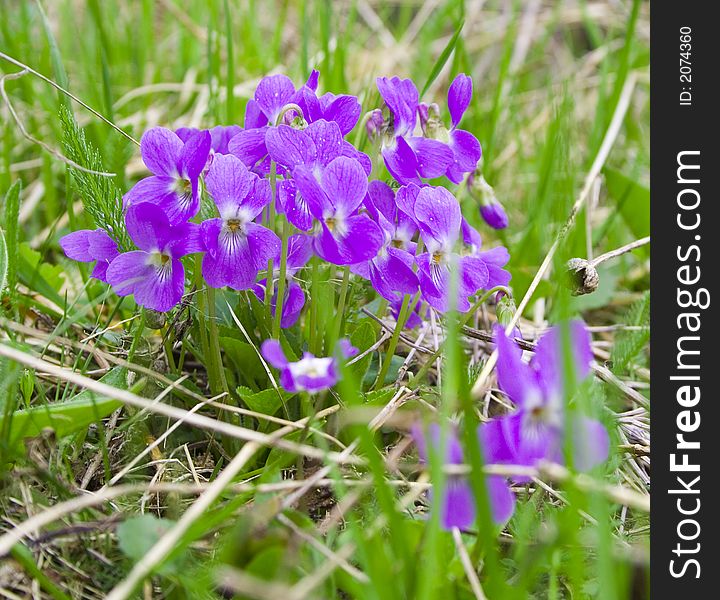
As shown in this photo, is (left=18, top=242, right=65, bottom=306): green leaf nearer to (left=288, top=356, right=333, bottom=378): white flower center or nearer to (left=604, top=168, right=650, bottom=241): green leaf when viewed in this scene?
(left=288, top=356, right=333, bottom=378): white flower center

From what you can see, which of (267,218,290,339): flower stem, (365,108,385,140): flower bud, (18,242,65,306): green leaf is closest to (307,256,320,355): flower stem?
(267,218,290,339): flower stem

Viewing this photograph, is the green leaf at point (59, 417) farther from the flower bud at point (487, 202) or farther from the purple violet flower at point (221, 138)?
the flower bud at point (487, 202)

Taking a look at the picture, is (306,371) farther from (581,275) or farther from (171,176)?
(581,275)

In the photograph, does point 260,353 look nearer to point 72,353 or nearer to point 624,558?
point 72,353

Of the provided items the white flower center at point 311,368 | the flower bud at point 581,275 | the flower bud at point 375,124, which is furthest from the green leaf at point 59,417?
the flower bud at point 581,275
